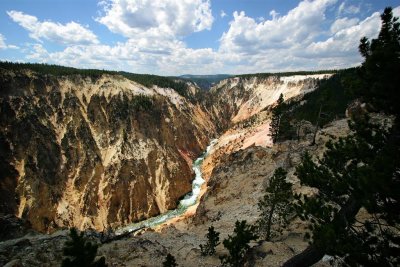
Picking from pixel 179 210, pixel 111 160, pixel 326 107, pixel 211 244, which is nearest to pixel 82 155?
pixel 111 160

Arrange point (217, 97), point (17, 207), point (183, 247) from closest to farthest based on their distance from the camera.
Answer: point (183, 247)
point (17, 207)
point (217, 97)

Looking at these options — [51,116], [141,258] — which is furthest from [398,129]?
[51,116]

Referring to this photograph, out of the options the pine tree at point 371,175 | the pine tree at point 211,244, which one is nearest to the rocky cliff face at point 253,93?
the pine tree at point 211,244

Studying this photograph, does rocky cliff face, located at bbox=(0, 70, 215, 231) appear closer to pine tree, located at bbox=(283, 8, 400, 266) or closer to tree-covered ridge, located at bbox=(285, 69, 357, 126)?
tree-covered ridge, located at bbox=(285, 69, 357, 126)

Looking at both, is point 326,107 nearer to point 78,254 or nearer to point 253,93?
point 78,254

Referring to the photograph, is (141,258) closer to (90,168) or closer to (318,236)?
(318,236)

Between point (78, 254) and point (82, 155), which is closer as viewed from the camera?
point (78, 254)
